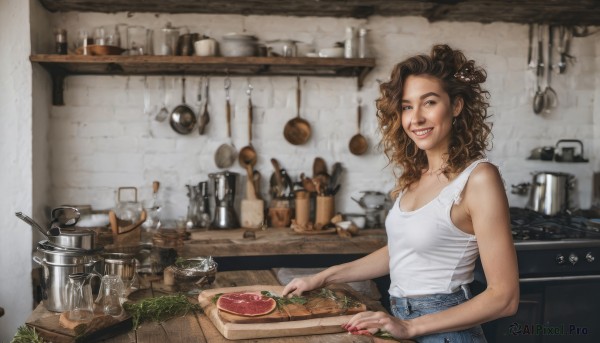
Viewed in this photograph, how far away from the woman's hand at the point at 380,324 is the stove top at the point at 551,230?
2.08 metres

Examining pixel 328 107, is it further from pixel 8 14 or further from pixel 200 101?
pixel 8 14

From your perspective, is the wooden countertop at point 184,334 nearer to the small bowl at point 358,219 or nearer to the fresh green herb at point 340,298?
the fresh green herb at point 340,298

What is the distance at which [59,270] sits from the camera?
2.08 metres

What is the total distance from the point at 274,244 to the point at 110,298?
196 cm

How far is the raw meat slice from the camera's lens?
1.88m

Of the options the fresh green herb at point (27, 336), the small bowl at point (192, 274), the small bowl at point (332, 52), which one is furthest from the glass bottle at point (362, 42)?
the fresh green herb at point (27, 336)

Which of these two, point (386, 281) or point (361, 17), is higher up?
point (361, 17)

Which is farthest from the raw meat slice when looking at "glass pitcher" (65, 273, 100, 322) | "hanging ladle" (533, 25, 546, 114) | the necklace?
"hanging ladle" (533, 25, 546, 114)

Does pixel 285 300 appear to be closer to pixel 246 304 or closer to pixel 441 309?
pixel 246 304

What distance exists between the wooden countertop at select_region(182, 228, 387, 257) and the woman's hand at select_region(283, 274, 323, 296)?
161 centimetres

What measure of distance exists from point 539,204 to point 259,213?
212 cm

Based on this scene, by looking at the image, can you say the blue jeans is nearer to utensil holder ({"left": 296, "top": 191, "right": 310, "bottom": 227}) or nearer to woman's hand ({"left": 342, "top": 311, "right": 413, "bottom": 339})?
woman's hand ({"left": 342, "top": 311, "right": 413, "bottom": 339})

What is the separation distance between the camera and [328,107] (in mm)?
4492

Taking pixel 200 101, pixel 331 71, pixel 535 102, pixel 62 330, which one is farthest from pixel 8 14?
pixel 535 102
